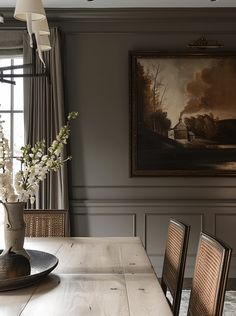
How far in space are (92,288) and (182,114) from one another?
2465 mm

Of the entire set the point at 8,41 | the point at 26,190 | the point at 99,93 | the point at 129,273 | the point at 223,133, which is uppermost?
the point at 8,41

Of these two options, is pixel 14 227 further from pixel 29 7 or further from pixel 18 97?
pixel 18 97

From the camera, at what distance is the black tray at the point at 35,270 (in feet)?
4.83

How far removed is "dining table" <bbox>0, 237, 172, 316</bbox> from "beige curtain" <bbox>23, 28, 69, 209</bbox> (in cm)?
149

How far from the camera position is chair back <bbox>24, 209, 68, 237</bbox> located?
2617mm

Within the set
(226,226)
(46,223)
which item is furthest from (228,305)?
(46,223)

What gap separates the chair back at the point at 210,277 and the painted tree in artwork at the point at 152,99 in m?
2.16

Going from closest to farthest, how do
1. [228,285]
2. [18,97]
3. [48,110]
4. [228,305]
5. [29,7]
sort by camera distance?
[29,7] < [228,305] < [228,285] < [48,110] < [18,97]

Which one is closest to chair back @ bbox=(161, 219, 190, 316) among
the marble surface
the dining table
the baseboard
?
the dining table

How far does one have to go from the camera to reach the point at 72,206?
12.2ft

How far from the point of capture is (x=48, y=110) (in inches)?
144

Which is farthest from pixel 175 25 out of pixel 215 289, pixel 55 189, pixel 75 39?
pixel 215 289

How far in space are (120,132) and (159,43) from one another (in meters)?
0.87

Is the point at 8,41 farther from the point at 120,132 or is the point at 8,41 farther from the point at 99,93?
the point at 120,132
